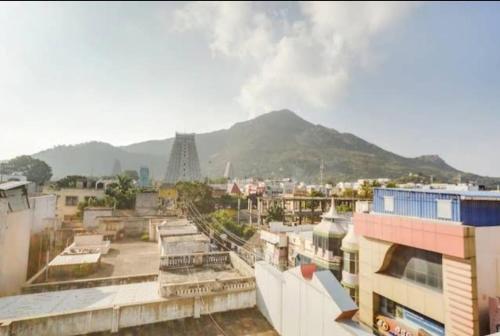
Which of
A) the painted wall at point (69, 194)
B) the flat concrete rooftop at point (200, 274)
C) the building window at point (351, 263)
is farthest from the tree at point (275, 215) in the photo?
the flat concrete rooftop at point (200, 274)

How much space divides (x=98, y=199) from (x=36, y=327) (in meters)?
43.1

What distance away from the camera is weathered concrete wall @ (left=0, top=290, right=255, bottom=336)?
798 centimetres

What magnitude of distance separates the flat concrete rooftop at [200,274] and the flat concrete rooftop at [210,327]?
1829mm

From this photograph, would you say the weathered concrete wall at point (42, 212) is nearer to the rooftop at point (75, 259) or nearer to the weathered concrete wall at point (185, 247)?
the rooftop at point (75, 259)

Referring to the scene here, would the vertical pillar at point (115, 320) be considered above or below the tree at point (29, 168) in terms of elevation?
below

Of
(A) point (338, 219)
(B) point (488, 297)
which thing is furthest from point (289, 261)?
(B) point (488, 297)

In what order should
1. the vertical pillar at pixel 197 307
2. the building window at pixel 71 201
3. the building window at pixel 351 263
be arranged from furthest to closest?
the building window at pixel 71 201 < the building window at pixel 351 263 < the vertical pillar at pixel 197 307

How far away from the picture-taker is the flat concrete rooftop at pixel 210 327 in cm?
870

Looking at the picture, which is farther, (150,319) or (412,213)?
(412,213)

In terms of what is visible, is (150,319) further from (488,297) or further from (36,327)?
(488,297)

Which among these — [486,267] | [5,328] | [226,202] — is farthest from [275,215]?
[5,328]

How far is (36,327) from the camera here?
26.4 ft

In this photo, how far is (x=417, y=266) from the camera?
1188cm

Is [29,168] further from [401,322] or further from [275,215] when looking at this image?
[401,322]
